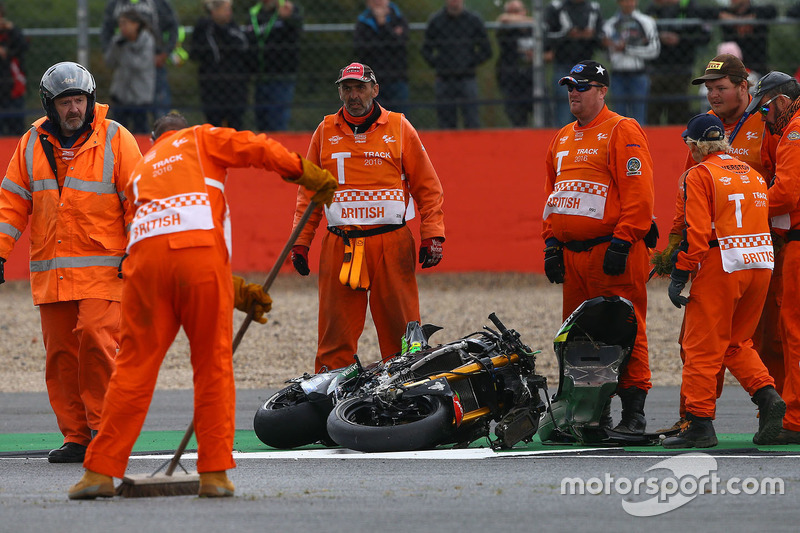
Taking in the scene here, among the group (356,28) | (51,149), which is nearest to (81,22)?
(356,28)

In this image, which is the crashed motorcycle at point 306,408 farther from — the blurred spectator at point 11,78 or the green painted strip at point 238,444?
the blurred spectator at point 11,78

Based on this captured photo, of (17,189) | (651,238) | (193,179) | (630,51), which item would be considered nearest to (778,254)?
(651,238)

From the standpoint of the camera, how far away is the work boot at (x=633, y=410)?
25.4ft

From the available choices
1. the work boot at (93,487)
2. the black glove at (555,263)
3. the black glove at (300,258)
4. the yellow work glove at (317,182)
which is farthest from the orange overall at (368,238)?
the work boot at (93,487)

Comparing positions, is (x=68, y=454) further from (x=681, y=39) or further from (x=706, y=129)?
(x=681, y=39)

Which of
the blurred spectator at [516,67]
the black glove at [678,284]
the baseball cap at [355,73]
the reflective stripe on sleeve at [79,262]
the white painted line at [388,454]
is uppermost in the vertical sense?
the blurred spectator at [516,67]

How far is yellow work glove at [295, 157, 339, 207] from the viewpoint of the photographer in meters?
5.95

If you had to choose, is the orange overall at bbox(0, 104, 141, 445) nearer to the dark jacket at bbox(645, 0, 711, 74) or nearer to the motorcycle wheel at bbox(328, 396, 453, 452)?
the motorcycle wheel at bbox(328, 396, 453, 452)

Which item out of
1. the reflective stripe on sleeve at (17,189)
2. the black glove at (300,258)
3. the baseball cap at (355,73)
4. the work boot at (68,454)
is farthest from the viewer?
the black glove at (300,258)

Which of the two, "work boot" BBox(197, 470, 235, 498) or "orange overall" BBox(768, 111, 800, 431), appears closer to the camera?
"work boot" BBox(197, 470, 235, 498)

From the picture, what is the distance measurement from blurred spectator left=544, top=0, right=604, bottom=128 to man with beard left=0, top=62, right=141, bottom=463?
302 inches

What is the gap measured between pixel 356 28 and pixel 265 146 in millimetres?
8661

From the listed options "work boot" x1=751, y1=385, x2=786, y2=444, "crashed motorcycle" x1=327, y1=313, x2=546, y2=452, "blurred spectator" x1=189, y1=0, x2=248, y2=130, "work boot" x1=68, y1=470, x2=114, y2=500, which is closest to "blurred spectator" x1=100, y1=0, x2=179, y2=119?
"blurred spectator" x1=189, y1=0, x2=248, y2=130

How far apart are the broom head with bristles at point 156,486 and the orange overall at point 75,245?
154cm
